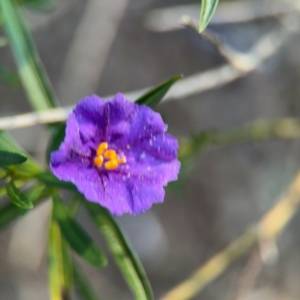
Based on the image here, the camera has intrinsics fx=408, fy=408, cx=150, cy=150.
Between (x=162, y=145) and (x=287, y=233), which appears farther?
(x=287, y=233)

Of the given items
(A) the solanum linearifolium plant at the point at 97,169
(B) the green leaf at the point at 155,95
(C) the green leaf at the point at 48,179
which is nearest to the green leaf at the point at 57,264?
(A) the solanum linearifolium plant at the point at 97,169

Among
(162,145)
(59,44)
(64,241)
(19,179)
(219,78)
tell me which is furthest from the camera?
(59,44)

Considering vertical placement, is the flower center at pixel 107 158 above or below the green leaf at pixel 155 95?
below

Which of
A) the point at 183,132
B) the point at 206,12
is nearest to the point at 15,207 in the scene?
the point at 206,12

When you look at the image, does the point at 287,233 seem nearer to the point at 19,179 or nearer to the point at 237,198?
the point at 237,198

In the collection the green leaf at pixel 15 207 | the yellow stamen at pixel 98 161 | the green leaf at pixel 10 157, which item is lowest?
the green leaf at pixel 15 207

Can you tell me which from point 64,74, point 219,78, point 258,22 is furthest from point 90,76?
point 258,22

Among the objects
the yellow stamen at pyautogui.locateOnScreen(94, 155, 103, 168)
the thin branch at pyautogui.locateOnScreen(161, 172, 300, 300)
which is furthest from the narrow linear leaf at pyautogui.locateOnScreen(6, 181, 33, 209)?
the thin branch at pyautogui.locateOnScreen(161, 172, 300, 300)

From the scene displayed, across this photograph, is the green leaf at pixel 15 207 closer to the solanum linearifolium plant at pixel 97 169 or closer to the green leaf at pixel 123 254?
the solanum linearifolium plant at pixel 97 169
